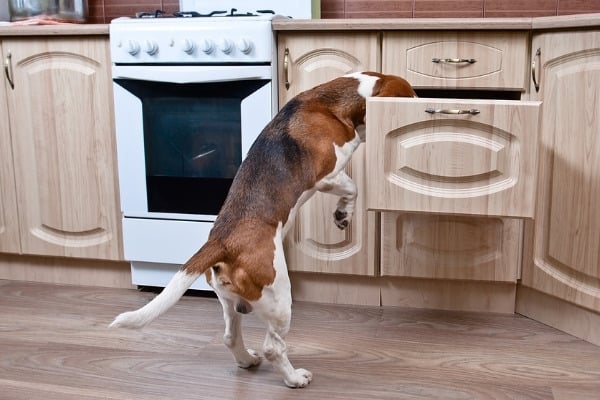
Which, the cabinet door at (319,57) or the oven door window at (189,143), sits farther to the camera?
the oven door window at (189,143)

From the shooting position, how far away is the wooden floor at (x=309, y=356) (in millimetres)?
1866

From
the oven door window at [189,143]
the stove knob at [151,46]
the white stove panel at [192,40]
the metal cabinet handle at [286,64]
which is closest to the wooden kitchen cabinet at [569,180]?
the metal cabinet handle at [286,64]

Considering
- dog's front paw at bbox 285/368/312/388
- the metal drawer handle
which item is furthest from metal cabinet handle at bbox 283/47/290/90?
dog's front paw at bbox 285/368/312/388

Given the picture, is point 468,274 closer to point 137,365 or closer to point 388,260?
point 388,260

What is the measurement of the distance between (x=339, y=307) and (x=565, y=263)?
0.81 m

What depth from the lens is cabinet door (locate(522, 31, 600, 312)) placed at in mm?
1986

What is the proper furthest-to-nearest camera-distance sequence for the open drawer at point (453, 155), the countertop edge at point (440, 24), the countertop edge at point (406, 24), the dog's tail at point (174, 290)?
the countertop edge at point (406, 24)
the countertop edge at point (440, 24)
the open drawer at point (453, 155)
the dog's tail at point (174, 290)

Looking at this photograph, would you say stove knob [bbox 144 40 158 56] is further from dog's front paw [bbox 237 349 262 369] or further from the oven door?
dog's front paw [bbox 237 349 262 369]

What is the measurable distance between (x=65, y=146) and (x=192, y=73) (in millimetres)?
623

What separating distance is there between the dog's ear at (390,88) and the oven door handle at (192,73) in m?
0.51

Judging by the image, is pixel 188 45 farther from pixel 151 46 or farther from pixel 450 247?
pixel 450 247

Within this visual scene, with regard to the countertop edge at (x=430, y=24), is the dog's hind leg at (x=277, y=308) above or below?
below

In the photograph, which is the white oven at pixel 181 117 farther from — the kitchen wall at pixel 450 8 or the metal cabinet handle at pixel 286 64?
the kitchen wall at pixel 450 8

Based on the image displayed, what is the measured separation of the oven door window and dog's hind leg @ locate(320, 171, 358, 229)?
1.95 ft
